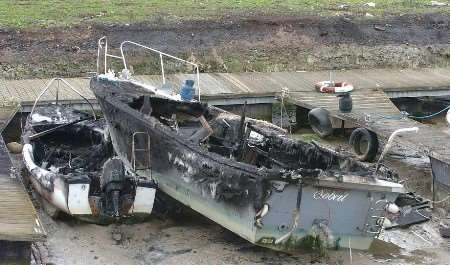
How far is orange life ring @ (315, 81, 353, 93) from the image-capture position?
15.2 meters

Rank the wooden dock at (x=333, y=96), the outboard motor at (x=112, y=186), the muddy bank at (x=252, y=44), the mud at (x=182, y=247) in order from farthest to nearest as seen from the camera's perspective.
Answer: the muddy bank at (x=252, y=44), the wooden dock at (x=333, y=96), the outboard motor at (x=112, y=186), the mud at (x=182, y=247)

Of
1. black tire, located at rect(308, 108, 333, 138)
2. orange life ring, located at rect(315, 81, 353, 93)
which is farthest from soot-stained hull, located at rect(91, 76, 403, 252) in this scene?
orange life ring, located at rect(315, 81, 353, 93)

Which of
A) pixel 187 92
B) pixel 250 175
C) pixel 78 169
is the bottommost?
pixel 78 169

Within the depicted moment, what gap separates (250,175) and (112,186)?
204 centimetres

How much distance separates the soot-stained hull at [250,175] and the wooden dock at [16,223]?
6.66ft

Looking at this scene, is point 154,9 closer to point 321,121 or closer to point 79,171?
point 321,121

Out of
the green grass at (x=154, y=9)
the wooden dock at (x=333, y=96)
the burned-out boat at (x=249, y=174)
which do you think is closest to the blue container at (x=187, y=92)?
the burned-out boat at (x=249, y=174)

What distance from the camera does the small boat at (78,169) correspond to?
970 centimetres

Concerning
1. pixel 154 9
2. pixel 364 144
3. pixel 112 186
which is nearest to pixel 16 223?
pixel 112 186

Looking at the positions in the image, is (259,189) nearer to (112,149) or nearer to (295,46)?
(112,149)

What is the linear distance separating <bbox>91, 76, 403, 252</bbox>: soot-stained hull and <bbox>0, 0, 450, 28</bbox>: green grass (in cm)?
805

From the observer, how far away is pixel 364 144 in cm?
1322

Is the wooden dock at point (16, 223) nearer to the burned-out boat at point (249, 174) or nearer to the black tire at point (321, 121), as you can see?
the burned-out boat at point (249, 174)

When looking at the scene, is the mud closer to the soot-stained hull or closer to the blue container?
the soot-stained hull
